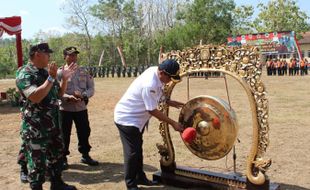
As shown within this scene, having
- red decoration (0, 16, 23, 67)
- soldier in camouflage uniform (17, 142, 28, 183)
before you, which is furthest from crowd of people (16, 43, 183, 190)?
red decoration (0, 16, 23, 67)

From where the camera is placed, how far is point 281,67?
1278 inches

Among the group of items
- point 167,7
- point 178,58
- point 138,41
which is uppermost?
point 167,7

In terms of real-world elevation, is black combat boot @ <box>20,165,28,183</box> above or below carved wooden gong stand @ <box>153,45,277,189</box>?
below

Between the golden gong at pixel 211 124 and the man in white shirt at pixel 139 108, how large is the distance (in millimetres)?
296

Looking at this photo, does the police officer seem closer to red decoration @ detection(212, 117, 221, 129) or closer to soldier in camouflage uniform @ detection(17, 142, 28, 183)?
soldier in camouflage uniform @ detection(17, 142, 28, 183)

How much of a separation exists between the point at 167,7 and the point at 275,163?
2157 inches

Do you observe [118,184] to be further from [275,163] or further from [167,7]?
[167,7]

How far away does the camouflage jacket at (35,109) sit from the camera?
14.1 feet

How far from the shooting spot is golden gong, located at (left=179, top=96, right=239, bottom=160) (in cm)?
447

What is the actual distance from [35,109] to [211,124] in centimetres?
200

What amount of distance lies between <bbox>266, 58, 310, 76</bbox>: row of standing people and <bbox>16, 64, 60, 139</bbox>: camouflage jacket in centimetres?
2989

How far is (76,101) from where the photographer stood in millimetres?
5734

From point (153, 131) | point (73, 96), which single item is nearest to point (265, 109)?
point (73, 96)

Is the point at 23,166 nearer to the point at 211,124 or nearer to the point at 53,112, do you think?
the point at 53,112
